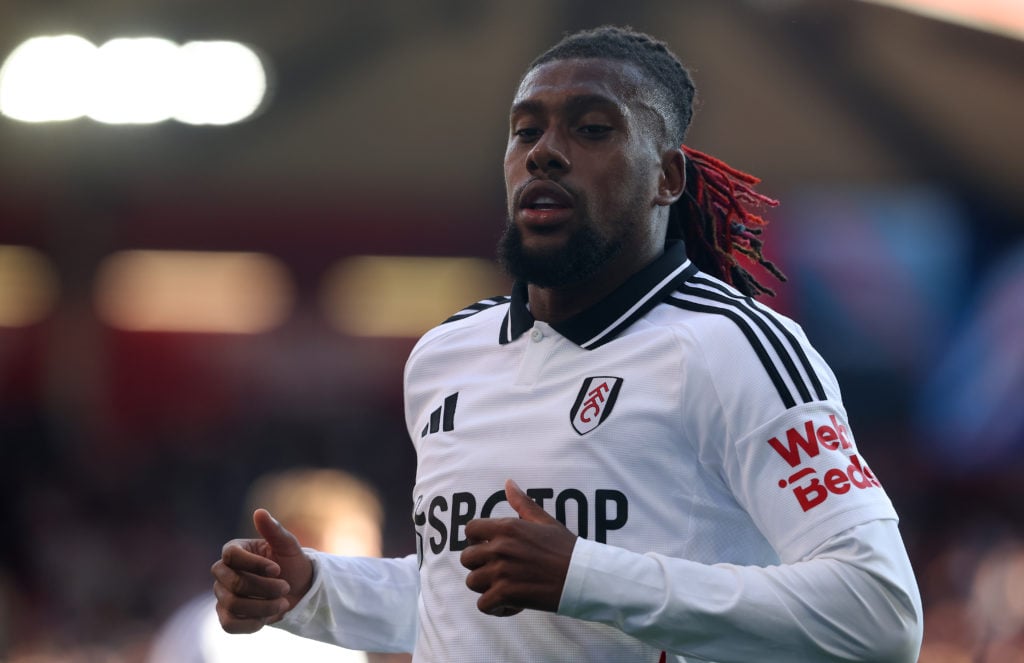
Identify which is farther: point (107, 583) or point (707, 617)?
point (107, 583)

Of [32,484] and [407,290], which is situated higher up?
[407,290]

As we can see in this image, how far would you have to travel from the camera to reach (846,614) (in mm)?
1852

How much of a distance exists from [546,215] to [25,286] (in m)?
11.9

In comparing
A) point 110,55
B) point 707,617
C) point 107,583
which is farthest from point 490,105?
point 707,617

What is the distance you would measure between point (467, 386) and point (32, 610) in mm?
8528

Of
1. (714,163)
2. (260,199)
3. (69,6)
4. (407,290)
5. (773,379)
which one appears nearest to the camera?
(773,379)

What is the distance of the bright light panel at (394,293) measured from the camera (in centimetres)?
1316

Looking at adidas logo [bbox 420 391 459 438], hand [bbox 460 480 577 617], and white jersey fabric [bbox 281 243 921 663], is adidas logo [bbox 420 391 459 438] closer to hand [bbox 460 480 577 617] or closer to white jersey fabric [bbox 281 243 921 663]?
white jersey fabric [bbox 281 243 921 663]

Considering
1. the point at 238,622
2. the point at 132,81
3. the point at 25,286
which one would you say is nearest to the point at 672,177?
the point at 238,622

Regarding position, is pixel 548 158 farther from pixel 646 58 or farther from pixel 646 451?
pixel 646 451

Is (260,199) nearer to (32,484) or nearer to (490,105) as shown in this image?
(490,105)

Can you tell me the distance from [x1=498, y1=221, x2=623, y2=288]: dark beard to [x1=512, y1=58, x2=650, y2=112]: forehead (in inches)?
9.4

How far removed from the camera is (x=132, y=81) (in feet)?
38.6

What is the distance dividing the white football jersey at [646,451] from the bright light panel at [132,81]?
978 cm
